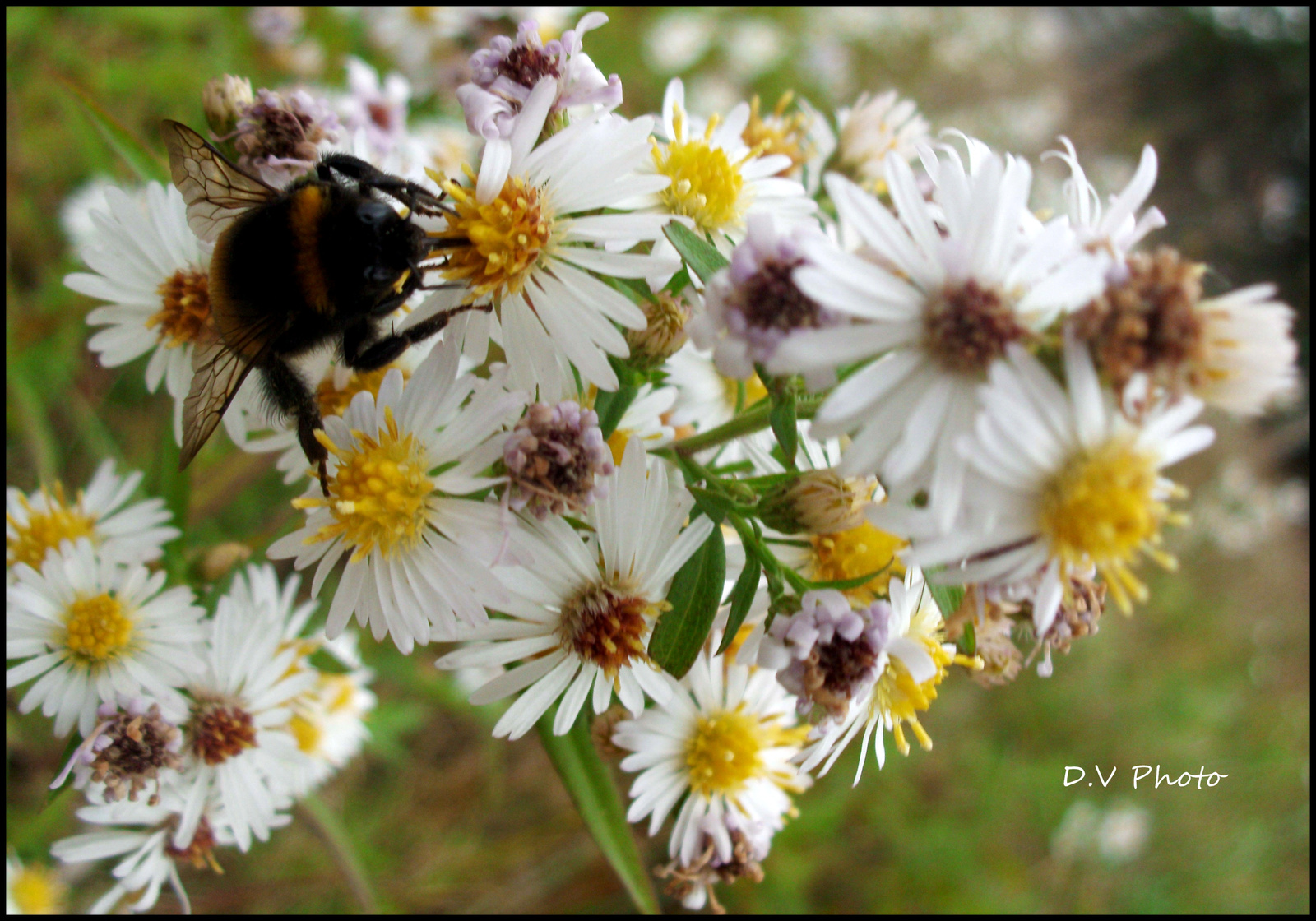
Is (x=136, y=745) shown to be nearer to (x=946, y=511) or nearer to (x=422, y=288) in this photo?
(x=422, y=288)

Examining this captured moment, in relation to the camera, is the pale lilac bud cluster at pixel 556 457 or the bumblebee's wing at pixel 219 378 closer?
the pale lilac bud cluster at pixel 556 457

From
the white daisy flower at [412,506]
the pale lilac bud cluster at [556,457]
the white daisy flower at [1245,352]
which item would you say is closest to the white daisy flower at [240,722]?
the white daisy flower at [412,506]

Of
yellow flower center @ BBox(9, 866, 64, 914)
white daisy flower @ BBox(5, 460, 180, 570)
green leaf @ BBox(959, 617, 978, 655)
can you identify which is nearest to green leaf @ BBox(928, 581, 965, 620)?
green leaf @ BBox(959, 617, 978, 655)

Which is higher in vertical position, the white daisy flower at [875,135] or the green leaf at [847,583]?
the white daisy flower at [875,135]

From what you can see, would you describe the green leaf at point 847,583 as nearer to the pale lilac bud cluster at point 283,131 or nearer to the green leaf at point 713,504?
the green leaf at point 713,504

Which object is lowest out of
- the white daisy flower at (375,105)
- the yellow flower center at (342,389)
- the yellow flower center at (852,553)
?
the yellow flower center at (852,553)

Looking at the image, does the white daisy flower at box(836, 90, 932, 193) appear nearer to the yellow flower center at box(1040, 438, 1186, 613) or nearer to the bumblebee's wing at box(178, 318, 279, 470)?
the yellow flower center at box(1040, 438, 1186, 613)

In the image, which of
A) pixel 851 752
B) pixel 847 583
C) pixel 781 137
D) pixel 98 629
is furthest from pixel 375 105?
pixel 851 752

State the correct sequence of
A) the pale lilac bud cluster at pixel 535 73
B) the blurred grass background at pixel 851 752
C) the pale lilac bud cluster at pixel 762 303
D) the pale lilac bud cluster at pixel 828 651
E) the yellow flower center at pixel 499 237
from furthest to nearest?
the blurred grass background at pixel 851 752
the pale lilac bud cluster at pixel 535 73
the yellow flower center at pixel 499 237
the pale lilac bud cluster at pixel 828 651
the pale lilac bud cluster at pixel 762 303
